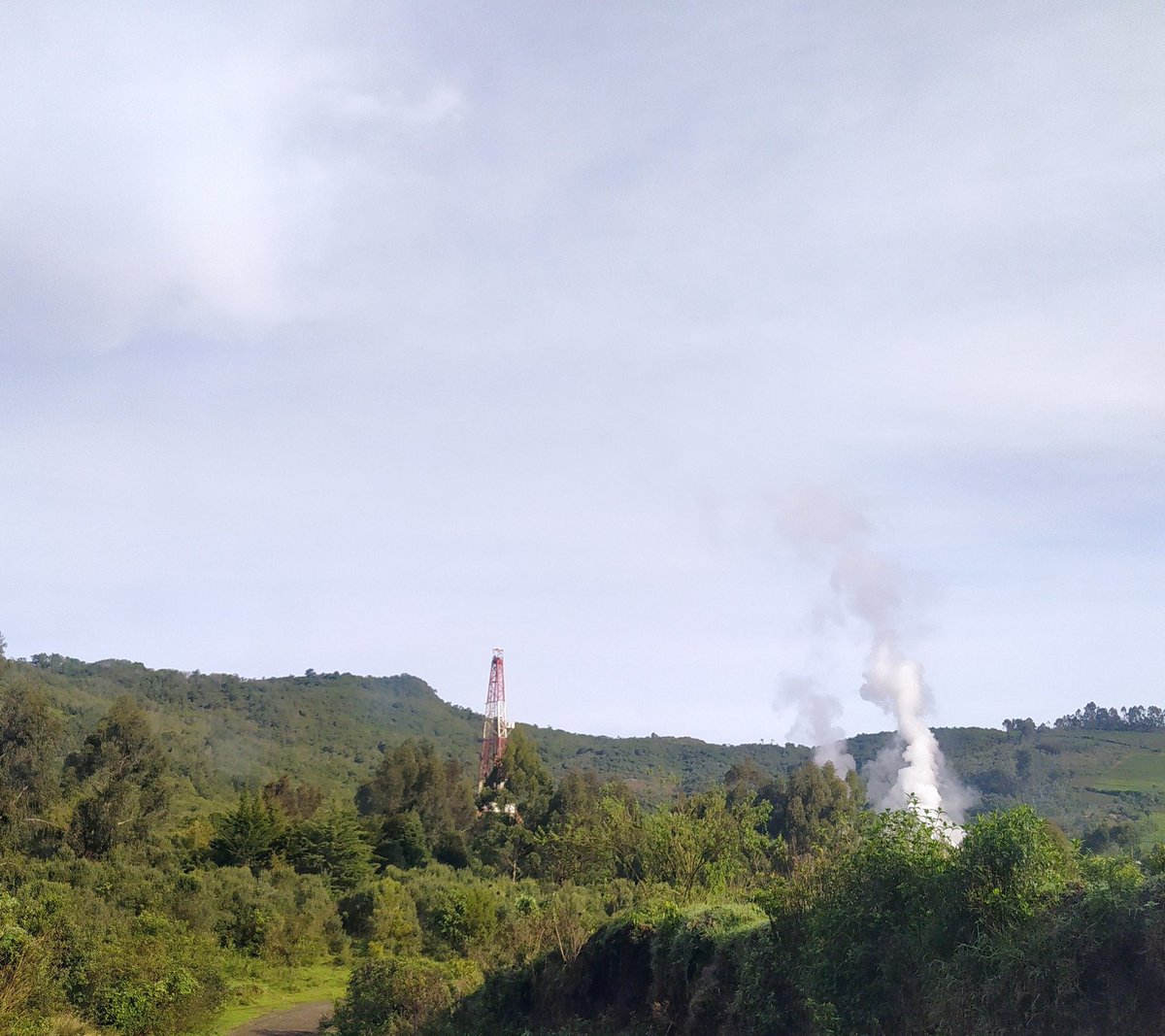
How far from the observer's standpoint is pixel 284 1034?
22.9 metres

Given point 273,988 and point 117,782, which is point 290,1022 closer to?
point 273,988

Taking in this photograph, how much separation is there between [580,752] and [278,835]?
157m

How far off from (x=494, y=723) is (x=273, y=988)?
179ft

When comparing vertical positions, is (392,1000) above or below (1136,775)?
below

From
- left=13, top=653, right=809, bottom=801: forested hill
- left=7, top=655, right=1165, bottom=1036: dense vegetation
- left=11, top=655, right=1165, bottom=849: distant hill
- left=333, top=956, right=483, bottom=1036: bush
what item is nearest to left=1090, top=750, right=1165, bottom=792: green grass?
left=11, top=655, right=1165, bottom=849: distant hill

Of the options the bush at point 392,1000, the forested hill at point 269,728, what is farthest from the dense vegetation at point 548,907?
the forested hill at point 269,728

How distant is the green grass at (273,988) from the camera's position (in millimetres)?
25688

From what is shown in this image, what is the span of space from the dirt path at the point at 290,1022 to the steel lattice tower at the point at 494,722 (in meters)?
54.9

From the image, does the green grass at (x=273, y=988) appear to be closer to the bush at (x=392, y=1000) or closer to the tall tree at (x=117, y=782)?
the bush at (x=392, y=1000)

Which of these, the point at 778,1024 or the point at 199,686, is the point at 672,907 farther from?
the point at 199,686

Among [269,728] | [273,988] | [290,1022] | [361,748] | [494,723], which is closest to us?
[290,1022]

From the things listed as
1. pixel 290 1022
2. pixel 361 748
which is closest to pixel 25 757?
pixel 290 1022

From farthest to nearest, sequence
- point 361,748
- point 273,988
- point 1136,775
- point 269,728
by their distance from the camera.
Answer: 1. point 269,728
2. point 361,748
3. point 1136,775
4. point 273,988

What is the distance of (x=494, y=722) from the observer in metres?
84.6
